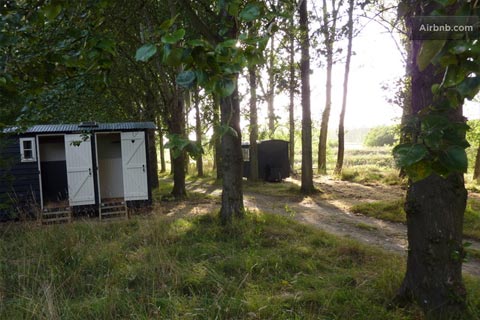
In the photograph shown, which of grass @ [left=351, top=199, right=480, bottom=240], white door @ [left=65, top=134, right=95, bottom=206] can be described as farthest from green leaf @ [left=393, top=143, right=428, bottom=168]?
white door @ [left=65, top=134, right=95, bottom=206]

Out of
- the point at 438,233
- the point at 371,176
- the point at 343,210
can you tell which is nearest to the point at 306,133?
the point at 343,210

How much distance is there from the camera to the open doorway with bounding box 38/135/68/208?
950cm

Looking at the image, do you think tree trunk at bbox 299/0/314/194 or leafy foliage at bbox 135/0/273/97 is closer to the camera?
leafy foliage at bbox 135/0/273/97

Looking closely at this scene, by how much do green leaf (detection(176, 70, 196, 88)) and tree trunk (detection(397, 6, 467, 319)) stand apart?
2382 mm

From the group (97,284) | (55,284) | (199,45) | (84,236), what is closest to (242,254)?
(97,284)

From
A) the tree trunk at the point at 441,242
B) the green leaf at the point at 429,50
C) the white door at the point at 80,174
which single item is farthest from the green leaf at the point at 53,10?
the white door at the point at 80,174

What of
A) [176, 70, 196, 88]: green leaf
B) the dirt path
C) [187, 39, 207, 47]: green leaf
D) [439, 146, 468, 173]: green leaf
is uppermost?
[187, 39, 207, 47]: green leaf

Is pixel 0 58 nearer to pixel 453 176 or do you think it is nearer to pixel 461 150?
pixel 461 150

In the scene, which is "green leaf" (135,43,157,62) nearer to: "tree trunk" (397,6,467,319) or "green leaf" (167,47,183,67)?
"green leaf" (167,47,183,67)

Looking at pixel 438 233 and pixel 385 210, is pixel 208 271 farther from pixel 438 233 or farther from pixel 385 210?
pixel 385 210

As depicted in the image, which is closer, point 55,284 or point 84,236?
point 55,284

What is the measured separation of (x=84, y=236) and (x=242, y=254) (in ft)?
9.13

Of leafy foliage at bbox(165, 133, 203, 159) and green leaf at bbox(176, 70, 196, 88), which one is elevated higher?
green leaf at bbox(176, 70, 196, 88)

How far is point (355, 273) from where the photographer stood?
12.9ft
